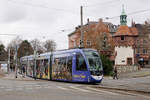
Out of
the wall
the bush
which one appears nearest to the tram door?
the bush

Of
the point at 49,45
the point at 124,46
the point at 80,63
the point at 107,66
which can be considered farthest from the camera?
the point at 49,45

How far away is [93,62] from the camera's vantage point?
76.8 ft

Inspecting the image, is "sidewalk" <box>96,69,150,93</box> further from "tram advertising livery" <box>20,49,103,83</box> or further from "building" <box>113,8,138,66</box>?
"building" <box>113,8,138,66</box>

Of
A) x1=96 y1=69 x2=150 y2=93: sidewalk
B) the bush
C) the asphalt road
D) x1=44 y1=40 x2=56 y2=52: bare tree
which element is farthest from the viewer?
x1=44 y1=40 x2=56 y2=52: bare tree

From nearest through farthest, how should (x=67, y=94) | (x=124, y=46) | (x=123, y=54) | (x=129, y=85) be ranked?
(x=67, y=94) → (x=129, y=85) → (x=123, y=54) → (x=124, y=46)

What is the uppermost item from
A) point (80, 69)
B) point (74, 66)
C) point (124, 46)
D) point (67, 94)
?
point (124, 46)

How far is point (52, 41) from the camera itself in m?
96.6

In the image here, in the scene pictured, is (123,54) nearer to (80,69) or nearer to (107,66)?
(107,66)

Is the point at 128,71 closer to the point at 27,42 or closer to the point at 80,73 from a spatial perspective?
the point at 80,73

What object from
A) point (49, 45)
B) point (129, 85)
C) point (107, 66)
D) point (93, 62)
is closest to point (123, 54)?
point (49, 45)

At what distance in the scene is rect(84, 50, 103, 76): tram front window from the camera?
2304 centimetres

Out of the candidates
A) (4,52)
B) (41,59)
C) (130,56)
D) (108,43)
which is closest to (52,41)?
(4,52)

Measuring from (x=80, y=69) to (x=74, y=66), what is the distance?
895 mm

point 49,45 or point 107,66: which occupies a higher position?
point 49,45
